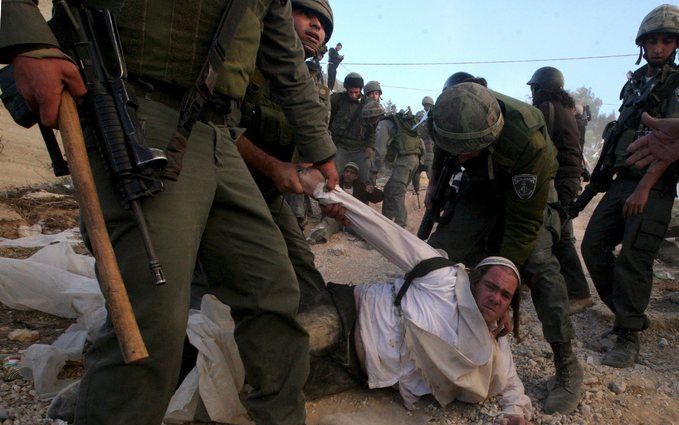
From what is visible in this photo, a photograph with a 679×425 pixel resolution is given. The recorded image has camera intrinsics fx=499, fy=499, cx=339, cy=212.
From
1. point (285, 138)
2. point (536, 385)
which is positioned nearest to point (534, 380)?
point (536, 385)

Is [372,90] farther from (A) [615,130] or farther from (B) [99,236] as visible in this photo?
(B) [99,236]

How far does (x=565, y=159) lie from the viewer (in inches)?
166

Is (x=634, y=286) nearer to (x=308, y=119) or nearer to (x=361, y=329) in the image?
(x=361, y=329)

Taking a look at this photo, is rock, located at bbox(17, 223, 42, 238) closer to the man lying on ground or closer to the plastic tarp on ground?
the plastic tarp on ground

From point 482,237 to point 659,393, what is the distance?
1267 mm

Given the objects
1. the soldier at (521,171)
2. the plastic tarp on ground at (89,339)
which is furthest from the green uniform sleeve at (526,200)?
the plastic tarp on ground at (89,339)

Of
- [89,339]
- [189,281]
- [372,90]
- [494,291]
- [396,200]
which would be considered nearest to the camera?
[189,281]

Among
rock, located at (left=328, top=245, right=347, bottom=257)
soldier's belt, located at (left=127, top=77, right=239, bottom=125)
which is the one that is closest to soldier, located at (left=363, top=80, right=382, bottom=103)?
rock, located at (left=328, top=245, right=347, bottom=257)

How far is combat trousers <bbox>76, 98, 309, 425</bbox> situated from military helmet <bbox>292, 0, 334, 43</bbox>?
1334 mm

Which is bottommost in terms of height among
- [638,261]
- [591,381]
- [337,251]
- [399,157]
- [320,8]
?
[337,251]

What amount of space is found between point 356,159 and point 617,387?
18.5 ft

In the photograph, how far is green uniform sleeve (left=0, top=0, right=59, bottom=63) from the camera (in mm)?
1165

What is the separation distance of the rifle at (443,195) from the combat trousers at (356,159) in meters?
3.92

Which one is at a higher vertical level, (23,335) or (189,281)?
(189,281)
